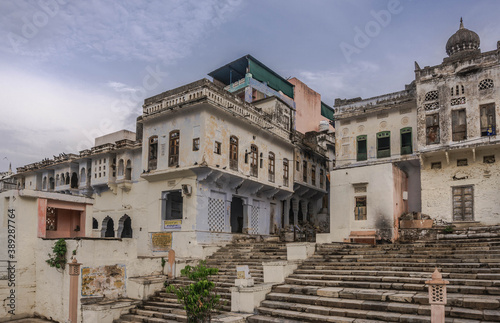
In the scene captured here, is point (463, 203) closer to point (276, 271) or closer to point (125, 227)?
point (276, 271)

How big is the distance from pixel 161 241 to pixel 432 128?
14.4 metres

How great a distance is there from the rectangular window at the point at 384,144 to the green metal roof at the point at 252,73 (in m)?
11.3

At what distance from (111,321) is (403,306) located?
9189 mm

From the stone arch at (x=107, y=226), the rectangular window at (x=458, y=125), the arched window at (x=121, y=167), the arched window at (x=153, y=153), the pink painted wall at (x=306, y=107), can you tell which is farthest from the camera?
the pink painted wall at (x=306, y=107)

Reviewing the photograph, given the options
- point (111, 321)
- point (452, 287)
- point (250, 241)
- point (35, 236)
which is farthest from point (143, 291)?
point (452, 287)

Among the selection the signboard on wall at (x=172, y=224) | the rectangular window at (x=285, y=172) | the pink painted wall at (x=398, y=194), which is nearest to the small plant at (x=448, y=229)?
the pink painted wall at (x=398, y=194)

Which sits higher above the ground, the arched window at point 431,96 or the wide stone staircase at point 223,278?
the arched window at point 431,96

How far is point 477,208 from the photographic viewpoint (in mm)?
19078

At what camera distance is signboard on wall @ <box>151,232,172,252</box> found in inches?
818

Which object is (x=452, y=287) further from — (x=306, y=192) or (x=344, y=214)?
(x=306, y=192)

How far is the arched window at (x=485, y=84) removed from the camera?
19.0 m

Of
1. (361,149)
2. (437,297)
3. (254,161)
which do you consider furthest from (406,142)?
(437,297)

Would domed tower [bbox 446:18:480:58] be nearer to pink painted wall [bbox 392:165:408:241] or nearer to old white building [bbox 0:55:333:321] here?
pink painted wall [bbox 392:165:408:241]

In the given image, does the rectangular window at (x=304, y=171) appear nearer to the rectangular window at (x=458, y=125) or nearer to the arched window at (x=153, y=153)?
the arched window at (x=153, y=153)
